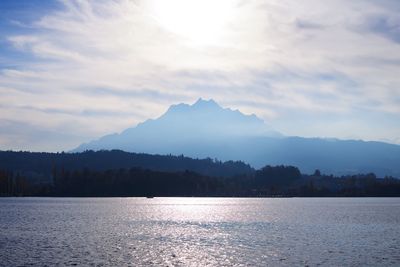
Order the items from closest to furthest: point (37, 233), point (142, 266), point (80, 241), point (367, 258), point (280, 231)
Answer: point (142, 266) < point (367, 258) < point (80, 241) < point (37, 233) < point (280, 231)

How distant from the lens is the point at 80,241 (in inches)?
3770

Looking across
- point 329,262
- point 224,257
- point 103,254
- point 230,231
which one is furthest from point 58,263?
point 230,231

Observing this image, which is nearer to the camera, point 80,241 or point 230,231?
point 80,241

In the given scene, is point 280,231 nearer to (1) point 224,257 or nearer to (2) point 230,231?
(2) point 230,231

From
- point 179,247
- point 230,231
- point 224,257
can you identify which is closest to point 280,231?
point 230,231

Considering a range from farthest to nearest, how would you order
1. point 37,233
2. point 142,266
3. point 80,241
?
point 37,233 < point 80,241 < point 142,266

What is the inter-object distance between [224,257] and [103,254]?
55.6 feet

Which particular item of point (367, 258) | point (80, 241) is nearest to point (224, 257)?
point (367, 258)

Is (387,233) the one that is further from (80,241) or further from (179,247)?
(80,241)

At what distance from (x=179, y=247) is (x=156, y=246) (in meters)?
3.86

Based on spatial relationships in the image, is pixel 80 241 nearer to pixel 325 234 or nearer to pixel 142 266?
pixel 142 266

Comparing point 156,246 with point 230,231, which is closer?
point 156,246

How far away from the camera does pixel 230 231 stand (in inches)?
4774

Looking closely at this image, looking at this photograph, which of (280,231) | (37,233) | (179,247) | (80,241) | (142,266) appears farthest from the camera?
(280,231)
